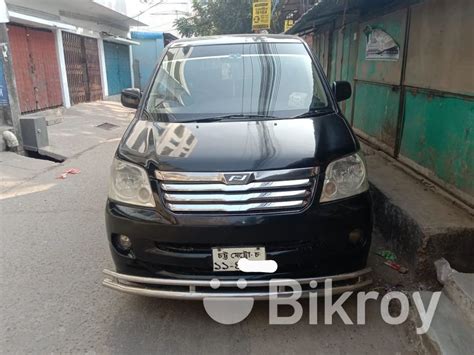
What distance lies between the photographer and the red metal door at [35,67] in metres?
10.8

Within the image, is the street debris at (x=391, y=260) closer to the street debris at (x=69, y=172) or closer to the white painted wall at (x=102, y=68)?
the street debris at (x=69, y=172)

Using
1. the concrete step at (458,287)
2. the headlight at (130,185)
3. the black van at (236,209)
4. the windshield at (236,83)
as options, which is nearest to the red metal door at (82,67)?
the windshield at (236,83)

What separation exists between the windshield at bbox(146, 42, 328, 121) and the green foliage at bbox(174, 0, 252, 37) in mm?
21055

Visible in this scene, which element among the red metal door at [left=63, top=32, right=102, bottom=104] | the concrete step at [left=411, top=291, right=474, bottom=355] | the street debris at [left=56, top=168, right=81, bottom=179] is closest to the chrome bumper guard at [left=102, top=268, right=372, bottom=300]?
the concrete step at [left=411, top=291, right=474, bottom=355]

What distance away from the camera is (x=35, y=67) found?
11.6 metres

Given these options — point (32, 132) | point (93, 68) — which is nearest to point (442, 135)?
point (32, 132)

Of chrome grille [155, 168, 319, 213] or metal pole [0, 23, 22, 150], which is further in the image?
metal pole [0, 23, 22, 150]

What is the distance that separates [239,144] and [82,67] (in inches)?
570

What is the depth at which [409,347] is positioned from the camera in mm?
2627

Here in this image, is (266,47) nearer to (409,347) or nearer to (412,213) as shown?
(412,213)

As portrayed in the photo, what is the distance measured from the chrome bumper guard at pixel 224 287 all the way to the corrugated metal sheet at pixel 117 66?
17.3 m

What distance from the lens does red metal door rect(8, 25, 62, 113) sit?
10.8 meters

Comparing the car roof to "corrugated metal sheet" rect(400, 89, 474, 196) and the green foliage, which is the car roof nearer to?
"corrugated metal sheet" rect(400, 89, 474, 196)

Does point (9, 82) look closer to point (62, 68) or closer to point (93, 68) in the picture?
point (62, 68)
